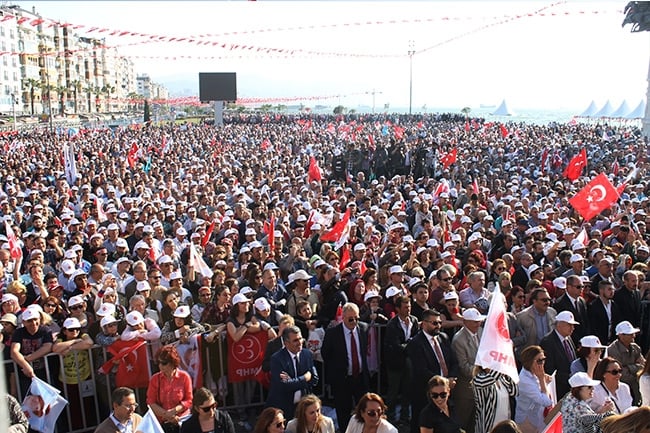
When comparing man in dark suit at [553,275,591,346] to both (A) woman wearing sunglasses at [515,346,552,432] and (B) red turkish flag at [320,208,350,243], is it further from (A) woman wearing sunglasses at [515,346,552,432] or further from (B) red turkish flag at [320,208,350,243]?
(B) red turkish flag at [320,208,350,243]

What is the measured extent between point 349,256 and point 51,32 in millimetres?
118129

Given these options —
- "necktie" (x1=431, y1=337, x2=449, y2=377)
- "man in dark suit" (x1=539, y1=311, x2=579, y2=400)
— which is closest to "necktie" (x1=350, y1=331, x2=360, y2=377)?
A: "necktie" (x1=431, y1=337, x2=449, y2=377)

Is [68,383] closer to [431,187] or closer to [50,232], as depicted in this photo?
[50,232]

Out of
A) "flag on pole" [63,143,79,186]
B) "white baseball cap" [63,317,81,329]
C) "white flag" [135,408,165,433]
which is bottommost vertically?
"white flag" [135,408,165,433]

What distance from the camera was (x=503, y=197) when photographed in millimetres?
14867

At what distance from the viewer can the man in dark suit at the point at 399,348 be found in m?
6.26

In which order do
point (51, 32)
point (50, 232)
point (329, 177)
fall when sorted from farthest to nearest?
point (51, 32) → point (329, 177) → point (50, 232)

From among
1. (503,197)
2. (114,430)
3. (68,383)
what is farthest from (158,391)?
(503,197)

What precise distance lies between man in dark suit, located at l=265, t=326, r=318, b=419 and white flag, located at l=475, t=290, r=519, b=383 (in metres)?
1.57

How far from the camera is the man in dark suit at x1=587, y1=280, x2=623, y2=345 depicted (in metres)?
7.21

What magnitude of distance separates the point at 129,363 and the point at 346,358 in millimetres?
2089

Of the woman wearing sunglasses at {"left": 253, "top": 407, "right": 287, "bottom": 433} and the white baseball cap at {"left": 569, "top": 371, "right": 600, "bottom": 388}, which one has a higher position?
the white baseball cap at {"left": 569, "top": 371, "right": 600, "bottom": 388}

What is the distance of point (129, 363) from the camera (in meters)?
6.12

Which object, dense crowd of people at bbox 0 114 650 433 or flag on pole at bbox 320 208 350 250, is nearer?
dense crowd of people at bbox 0 114 650 433
